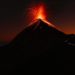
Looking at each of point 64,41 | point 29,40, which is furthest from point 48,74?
point 29,40

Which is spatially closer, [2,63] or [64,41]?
[64,41]

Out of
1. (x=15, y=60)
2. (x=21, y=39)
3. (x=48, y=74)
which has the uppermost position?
(x=21, y=39)

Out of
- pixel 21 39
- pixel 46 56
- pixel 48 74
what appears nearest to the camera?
pixel 48 74

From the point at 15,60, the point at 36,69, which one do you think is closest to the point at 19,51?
the point at 15,60

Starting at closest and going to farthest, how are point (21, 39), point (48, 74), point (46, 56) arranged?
point (48, 74), point (46, 56), point (21, 39)

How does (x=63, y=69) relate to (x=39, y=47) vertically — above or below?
below

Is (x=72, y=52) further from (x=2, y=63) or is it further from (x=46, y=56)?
(x=2, y=63)
